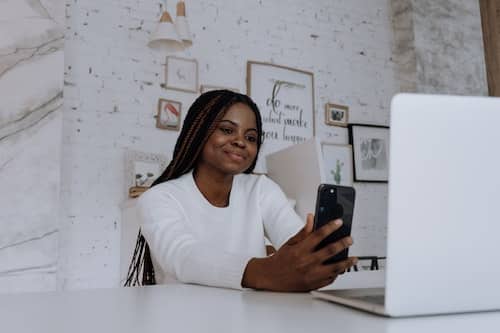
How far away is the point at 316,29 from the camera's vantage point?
4062 millimetres

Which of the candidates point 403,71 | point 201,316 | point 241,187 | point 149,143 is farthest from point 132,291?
point 403,71

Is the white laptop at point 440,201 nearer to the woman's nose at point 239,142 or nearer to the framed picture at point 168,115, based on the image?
the woman's nose at point 239,142

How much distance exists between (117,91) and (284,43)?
4.55 feet

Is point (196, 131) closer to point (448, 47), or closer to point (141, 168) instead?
point (141, 168)

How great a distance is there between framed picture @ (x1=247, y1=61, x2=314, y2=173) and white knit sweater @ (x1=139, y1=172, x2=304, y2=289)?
1.94 meters

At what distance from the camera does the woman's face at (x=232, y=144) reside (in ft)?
5.41

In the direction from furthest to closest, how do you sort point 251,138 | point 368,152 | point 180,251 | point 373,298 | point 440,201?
point 368,152 → point 251,138 → point 180,251 → point 373,298 → point 440,201

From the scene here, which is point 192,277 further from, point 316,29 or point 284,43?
point 316,29

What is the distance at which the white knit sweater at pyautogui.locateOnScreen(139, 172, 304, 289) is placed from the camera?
1.03m

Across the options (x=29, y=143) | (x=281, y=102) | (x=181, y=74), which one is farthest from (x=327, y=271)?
(x=281, y=102)

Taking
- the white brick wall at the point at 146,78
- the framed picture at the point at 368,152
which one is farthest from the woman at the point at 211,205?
the framed picture at the point at 368,152

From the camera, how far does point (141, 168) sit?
10.5 feet

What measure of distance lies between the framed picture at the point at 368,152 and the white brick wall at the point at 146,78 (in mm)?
85

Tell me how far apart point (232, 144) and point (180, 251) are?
62 centimetres
